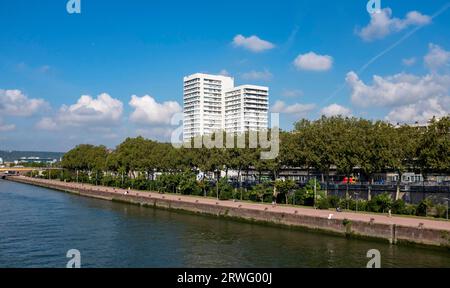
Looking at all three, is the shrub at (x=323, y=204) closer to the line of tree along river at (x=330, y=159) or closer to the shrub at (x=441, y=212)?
the line of tree along river at (x=330, y=159)

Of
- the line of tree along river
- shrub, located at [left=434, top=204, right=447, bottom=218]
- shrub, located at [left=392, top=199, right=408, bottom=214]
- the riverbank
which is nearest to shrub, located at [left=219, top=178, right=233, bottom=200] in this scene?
the line of tree along river

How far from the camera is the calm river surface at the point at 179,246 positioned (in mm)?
36156

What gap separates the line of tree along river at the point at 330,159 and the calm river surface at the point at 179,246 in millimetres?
12010

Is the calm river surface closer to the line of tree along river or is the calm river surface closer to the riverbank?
the riverbank

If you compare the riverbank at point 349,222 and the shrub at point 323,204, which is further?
the shrub at point 323,204

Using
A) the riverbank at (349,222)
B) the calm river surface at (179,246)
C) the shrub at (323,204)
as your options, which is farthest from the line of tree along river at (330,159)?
the calm river surface at (179,246)

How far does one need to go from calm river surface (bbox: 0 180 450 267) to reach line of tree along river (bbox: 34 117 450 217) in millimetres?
12010

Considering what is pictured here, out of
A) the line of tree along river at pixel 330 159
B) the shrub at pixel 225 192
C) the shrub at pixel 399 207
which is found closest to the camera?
the shrub at pixel 399 207

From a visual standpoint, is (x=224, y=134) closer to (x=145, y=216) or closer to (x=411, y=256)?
(x=145, y=216)

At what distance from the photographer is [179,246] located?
42469 mm

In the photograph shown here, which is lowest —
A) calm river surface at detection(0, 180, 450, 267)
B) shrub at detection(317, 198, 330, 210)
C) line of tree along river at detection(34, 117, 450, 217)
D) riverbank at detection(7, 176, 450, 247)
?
calm river surface at detection(0, 180, 450, 267)

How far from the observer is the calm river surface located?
36.2 metres

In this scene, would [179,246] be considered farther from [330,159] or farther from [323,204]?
[330,159]

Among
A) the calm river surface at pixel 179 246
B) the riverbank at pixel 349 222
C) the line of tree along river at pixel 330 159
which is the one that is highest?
the line of tree along river at pixel 330 159
